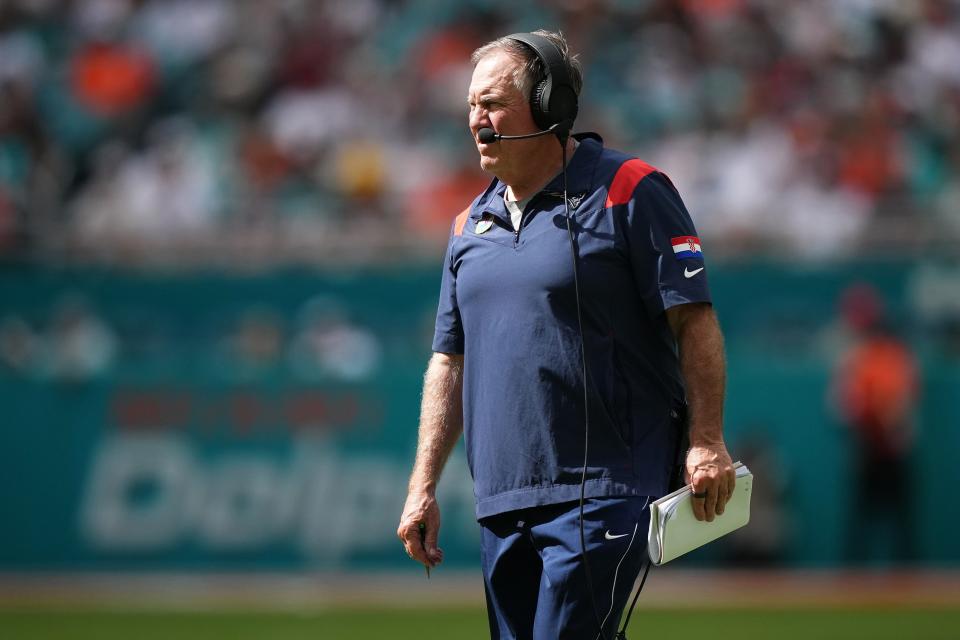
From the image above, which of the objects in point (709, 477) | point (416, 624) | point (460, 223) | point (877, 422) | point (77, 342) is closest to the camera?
point (709, 477)

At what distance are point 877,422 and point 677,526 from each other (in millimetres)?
8912

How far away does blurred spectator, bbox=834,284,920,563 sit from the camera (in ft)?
40.3

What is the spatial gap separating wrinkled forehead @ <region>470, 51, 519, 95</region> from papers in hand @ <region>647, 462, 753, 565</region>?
4.24 ft

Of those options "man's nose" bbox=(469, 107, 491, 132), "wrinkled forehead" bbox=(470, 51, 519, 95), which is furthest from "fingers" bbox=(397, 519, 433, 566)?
"wrinkled forehead" bbox=(470, 51, 519, 95)

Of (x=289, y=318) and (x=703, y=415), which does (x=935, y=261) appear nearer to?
(x=289, y=318)

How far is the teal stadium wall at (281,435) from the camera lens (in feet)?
41.5

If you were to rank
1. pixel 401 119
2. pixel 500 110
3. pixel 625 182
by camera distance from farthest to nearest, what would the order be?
1. pixel 401 119
2. pixel 500 110
3. pixel 625 182

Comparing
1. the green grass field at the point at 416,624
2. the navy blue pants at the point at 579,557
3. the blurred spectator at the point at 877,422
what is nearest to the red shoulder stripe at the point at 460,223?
the navy blue pants at the point at 579,557

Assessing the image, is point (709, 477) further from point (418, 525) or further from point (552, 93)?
point (552, 93)

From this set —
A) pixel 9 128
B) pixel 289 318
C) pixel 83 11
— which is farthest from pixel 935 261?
pixel 83 11

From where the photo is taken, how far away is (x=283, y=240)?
44.1 ft

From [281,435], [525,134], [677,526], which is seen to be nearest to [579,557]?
[677,526]

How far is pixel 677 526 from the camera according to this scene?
13.1 ft

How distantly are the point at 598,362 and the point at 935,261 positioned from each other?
28.6 feet
